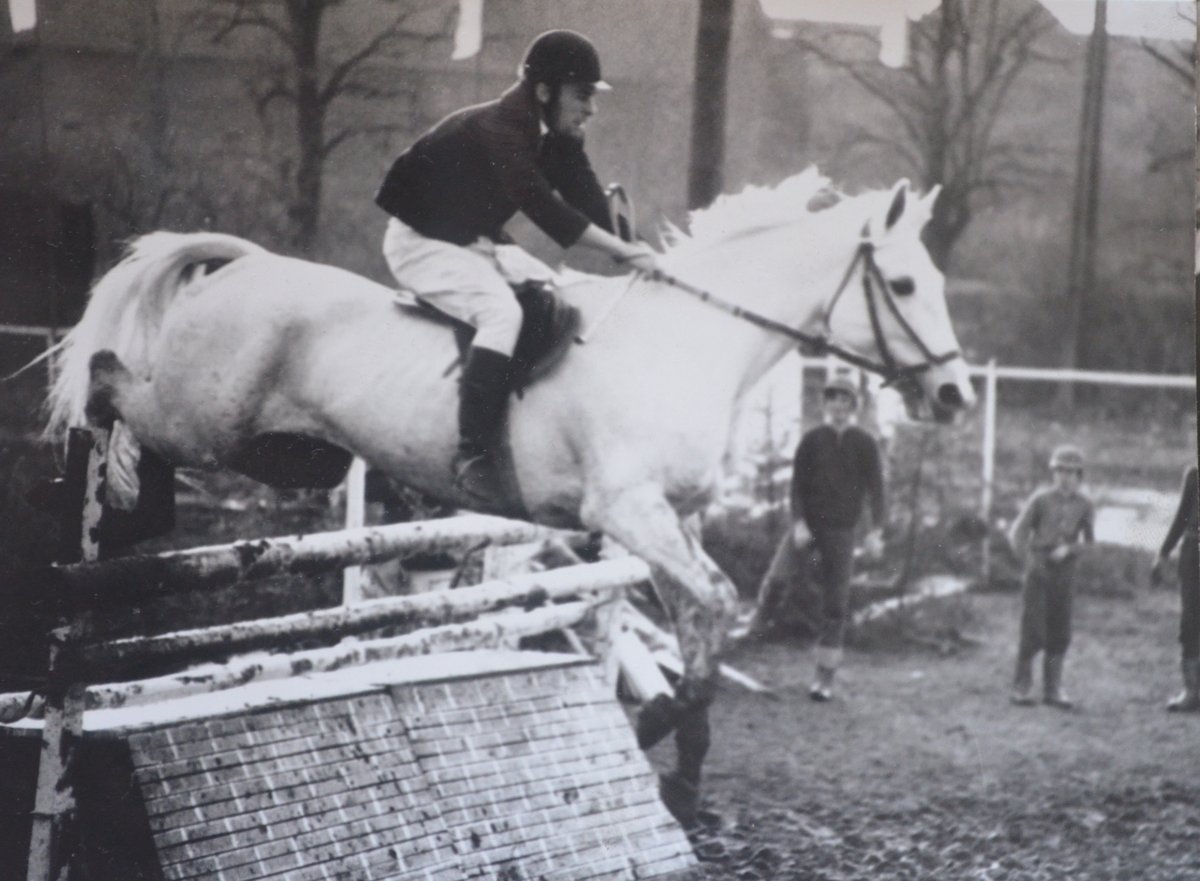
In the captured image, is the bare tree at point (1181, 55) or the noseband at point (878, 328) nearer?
the noseband at point (878, 328)

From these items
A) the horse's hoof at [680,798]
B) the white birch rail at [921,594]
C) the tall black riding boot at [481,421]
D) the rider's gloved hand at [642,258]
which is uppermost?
the rider's gloved hand at [642,258]

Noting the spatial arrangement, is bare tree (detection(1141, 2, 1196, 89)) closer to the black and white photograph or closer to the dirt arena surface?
the black and white photograph

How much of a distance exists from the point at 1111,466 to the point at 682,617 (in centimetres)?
129

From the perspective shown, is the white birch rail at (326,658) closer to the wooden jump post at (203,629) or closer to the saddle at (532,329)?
the wooden jump post at (203,629)

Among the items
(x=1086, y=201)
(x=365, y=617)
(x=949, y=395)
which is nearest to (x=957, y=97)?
(x=1086, y=201)

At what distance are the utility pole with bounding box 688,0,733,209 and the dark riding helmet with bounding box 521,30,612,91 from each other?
10.5 inches

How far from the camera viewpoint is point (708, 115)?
272cm

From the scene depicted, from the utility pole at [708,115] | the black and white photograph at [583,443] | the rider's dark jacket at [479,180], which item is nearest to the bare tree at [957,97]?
the black and white photograph at [583,443]

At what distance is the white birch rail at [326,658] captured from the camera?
2.21m

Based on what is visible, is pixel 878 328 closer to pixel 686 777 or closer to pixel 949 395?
pixel 949 395

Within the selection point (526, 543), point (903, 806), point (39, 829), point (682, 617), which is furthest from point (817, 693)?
point (39, 829)

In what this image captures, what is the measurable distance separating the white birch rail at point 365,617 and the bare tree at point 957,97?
1.14 meters

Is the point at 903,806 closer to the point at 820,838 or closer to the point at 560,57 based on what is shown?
the point at 820,838

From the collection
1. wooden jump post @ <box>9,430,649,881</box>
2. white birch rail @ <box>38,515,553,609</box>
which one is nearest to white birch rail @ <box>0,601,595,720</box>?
wooden jump post @ <box>9,430,649,881</box>
